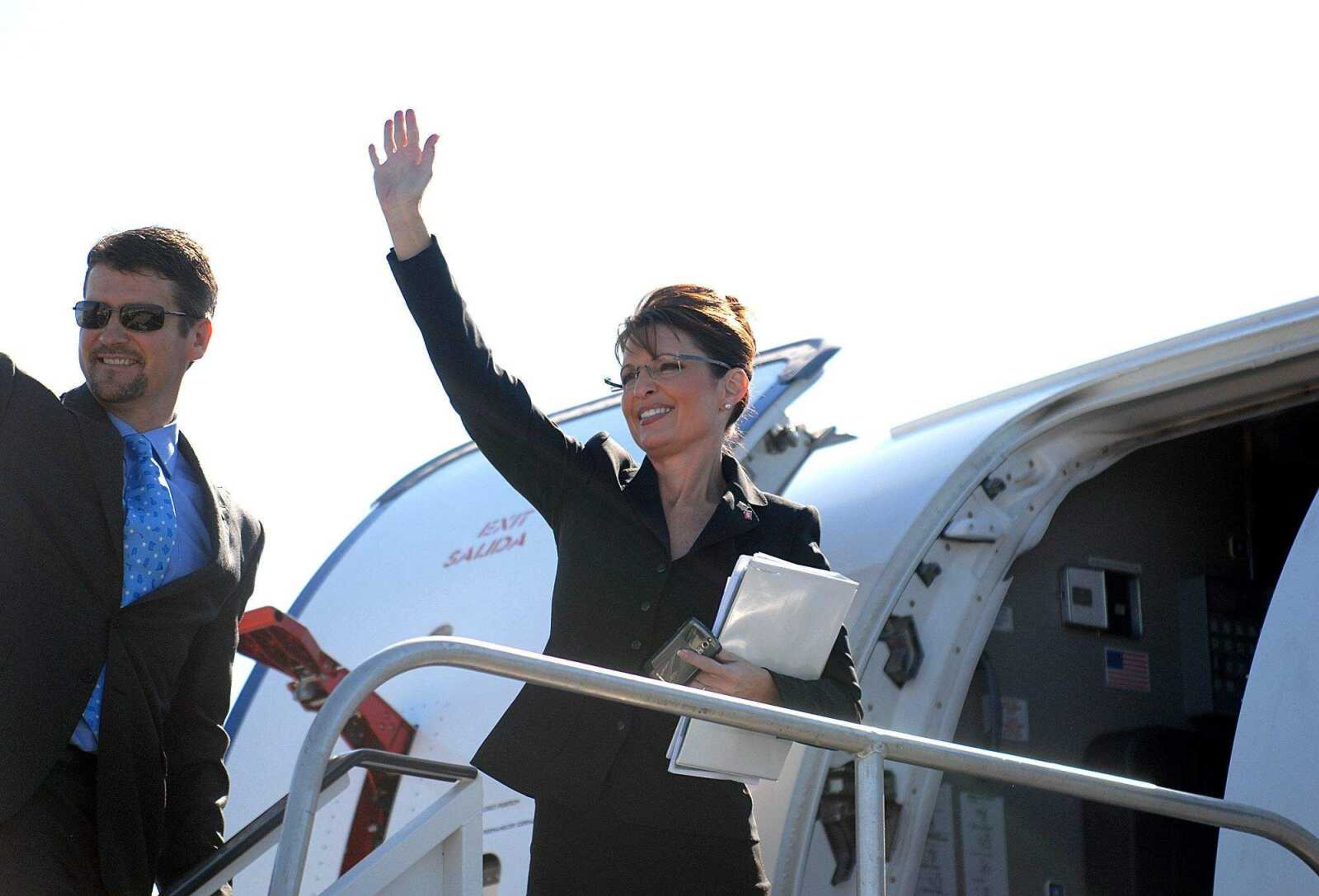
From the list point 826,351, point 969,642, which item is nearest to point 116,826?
point 969,642

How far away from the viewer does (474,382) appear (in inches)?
121

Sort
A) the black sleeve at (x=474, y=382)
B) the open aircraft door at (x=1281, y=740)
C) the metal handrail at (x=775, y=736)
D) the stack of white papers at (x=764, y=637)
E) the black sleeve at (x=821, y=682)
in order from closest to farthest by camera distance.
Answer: the metal handrail at (x=775, y=736) → the stack of white papers at (x=764, y=637) → the black sleeve at (x=821, y=682) → the black sleeve at (x=474, y=382) → the open aircraft door at (x=1281, y=740)

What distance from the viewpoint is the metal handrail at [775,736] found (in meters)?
2.18

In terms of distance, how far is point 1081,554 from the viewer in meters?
5.10

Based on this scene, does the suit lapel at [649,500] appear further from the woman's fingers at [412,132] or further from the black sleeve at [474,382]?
the woman's fingers at [412,132]

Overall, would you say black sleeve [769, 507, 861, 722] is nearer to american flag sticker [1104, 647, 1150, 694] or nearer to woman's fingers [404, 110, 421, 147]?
woman's fingers [404, 110, 421, 147]

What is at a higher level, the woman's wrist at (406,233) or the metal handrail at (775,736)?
the woman's wrist at (406,233)

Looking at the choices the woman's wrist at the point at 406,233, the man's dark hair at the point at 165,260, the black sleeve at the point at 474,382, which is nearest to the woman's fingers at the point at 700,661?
the black sleeve at the point at 474,382

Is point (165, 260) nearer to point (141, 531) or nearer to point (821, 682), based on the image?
point (141, 531)

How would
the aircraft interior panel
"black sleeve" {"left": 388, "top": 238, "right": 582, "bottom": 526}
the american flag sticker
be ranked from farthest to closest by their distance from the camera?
the american flag sticker < the aircraft interior panel < "black sleeve" {"left": 388, "top": 238, "right": 582, "bottom": 526}

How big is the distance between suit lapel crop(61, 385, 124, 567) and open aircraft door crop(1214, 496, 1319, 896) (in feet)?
7.98

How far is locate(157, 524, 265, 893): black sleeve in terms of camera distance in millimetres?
3207

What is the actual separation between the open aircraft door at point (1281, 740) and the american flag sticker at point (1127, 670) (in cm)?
135

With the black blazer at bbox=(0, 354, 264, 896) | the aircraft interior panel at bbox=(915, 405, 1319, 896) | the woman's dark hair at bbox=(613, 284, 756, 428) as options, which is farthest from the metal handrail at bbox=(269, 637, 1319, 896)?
the aircraft interior panel at bbox=(915, 405, 1319, 896)
